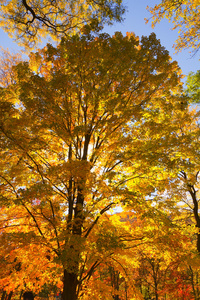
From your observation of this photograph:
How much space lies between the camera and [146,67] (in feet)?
18.2

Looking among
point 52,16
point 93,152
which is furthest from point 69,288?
point 52,16

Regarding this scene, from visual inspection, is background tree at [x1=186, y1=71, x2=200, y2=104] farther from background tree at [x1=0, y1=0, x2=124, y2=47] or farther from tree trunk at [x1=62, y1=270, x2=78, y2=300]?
tree trunk at [x1=62, y1=270, x2=78, y2=300]

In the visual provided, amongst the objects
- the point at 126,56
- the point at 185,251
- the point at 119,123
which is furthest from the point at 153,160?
the point at 126,56

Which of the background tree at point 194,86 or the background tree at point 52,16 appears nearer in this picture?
the background tree at point 52,16

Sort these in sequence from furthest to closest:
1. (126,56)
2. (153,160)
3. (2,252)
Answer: (126,56) < (2,252) < (153,160)

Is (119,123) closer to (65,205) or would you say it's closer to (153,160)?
(153,160)

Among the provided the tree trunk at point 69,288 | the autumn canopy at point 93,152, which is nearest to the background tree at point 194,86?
the autumn canopy at point 93,152

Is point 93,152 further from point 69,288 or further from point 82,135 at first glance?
point 69,288

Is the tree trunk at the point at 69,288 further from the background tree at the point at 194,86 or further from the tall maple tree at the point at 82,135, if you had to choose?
the background tree at the point at 194,86

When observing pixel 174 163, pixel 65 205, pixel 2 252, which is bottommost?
pixel 2 252

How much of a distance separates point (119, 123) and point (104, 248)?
10.4 feet

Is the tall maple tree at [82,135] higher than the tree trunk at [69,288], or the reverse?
the tall maple tree at [82,135]

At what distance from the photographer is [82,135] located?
5.03m

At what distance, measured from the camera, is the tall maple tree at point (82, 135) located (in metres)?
4.36
